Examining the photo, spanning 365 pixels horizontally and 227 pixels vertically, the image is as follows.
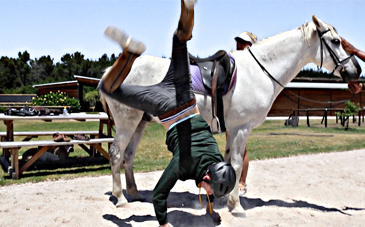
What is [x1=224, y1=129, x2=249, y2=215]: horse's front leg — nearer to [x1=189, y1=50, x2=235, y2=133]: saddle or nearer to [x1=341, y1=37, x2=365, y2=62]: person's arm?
[x1=189, y1=50, x2=235, y2=133]: saddle

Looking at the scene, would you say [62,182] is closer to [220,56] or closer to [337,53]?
[220,56]

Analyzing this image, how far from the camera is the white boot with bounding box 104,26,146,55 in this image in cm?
292

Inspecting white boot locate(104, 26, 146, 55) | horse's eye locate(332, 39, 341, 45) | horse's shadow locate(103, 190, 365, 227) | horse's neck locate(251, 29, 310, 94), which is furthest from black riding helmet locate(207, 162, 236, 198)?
horse's eye locate(332, 39, 341, 45)

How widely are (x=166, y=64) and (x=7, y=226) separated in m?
2.84

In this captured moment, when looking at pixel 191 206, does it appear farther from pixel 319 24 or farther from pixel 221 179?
pixel 319 24

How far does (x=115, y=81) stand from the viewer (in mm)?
3209

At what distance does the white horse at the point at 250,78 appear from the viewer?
4.77 meters

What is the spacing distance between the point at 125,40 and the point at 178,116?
85cm

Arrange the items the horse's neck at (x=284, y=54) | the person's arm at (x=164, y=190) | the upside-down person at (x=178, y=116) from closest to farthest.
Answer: the upside-down person at (x=178, y=116)
the person's arm at (x=164, y=190)
the horse's neck at (x=284, y=54)

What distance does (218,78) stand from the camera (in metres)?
4.71

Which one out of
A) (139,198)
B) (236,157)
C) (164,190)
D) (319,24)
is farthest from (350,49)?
(139,198)

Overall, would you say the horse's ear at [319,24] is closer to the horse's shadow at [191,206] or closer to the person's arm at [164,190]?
the horse's shadow at [191,206]

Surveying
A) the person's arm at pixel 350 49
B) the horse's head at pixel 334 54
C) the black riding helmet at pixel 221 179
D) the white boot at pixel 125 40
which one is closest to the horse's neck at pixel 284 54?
the horse's head at pixel 334 54

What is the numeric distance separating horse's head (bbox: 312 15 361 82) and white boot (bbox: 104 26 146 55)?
3039mm
